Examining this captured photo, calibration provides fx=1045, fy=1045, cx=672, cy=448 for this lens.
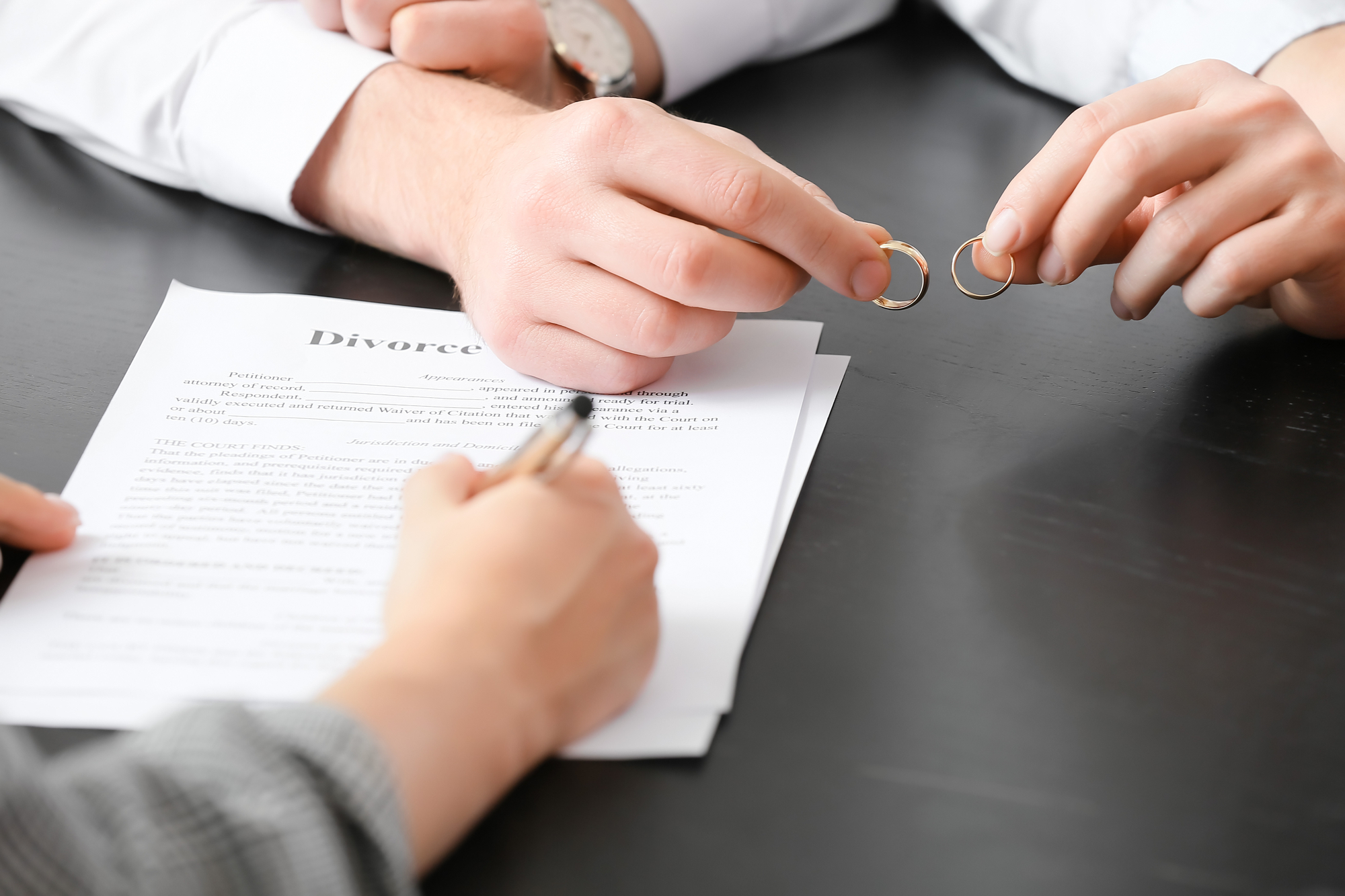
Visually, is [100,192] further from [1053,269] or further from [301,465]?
[1053,269]

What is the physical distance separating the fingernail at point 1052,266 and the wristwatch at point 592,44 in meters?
0.56

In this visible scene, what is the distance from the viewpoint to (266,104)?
1049 mm

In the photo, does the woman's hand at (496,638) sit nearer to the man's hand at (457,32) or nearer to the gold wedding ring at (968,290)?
the gold wedding ring at (968,290)

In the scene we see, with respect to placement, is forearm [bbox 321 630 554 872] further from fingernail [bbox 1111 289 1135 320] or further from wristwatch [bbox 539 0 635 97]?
wristwatch [bbox 539 0 635 97]

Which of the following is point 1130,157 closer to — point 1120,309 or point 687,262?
point 1120,309

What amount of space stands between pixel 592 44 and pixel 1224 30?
657 mm

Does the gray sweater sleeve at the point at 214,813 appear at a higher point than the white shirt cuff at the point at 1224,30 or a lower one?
higher

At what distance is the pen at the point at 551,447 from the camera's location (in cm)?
53

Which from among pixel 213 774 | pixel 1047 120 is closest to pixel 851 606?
pixel 213 774

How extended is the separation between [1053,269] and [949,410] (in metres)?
0.14

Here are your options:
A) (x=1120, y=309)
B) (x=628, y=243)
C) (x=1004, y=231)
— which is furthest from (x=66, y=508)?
(x=1120, y=309)

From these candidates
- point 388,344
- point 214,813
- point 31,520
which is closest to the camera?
point 214,813

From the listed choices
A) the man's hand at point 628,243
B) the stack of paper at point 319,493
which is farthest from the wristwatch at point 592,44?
the stack of paper at point 319,493

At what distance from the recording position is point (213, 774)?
0.41 meters
